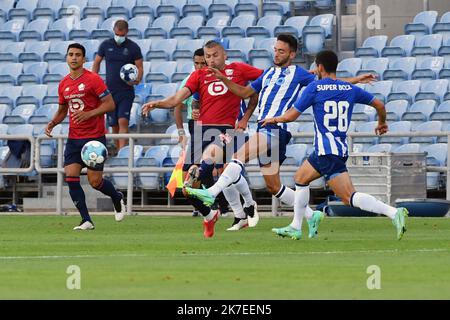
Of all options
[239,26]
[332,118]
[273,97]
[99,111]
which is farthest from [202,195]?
[239,26]

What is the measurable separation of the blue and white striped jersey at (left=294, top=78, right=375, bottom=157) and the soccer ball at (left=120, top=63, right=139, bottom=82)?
8.54 metres

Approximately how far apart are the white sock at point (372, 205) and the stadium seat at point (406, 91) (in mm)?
10608

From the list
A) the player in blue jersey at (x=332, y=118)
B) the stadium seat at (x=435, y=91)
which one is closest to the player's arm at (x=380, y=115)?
the player in blue jersey at (x=332, y=118)

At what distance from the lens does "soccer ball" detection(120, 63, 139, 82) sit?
74.0 ft

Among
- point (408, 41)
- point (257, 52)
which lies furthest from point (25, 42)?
point (408, 41)

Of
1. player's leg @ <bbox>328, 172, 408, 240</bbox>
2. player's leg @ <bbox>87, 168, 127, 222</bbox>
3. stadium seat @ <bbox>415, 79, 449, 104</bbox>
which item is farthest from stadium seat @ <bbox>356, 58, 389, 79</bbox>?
player's leg @ <bbox>328, 172, 408, 240</bbox>

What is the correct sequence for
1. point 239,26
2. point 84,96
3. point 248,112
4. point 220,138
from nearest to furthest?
point 248,112, point 220,138, point 84,96, point 239,26

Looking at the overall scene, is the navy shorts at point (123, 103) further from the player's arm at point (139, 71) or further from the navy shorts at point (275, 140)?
the navy shorts at point (275, 140)

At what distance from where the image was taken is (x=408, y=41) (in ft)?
85.8

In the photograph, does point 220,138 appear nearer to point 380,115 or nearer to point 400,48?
point 380,115

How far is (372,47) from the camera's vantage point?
26.3 metres

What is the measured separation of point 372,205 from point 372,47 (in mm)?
12533
